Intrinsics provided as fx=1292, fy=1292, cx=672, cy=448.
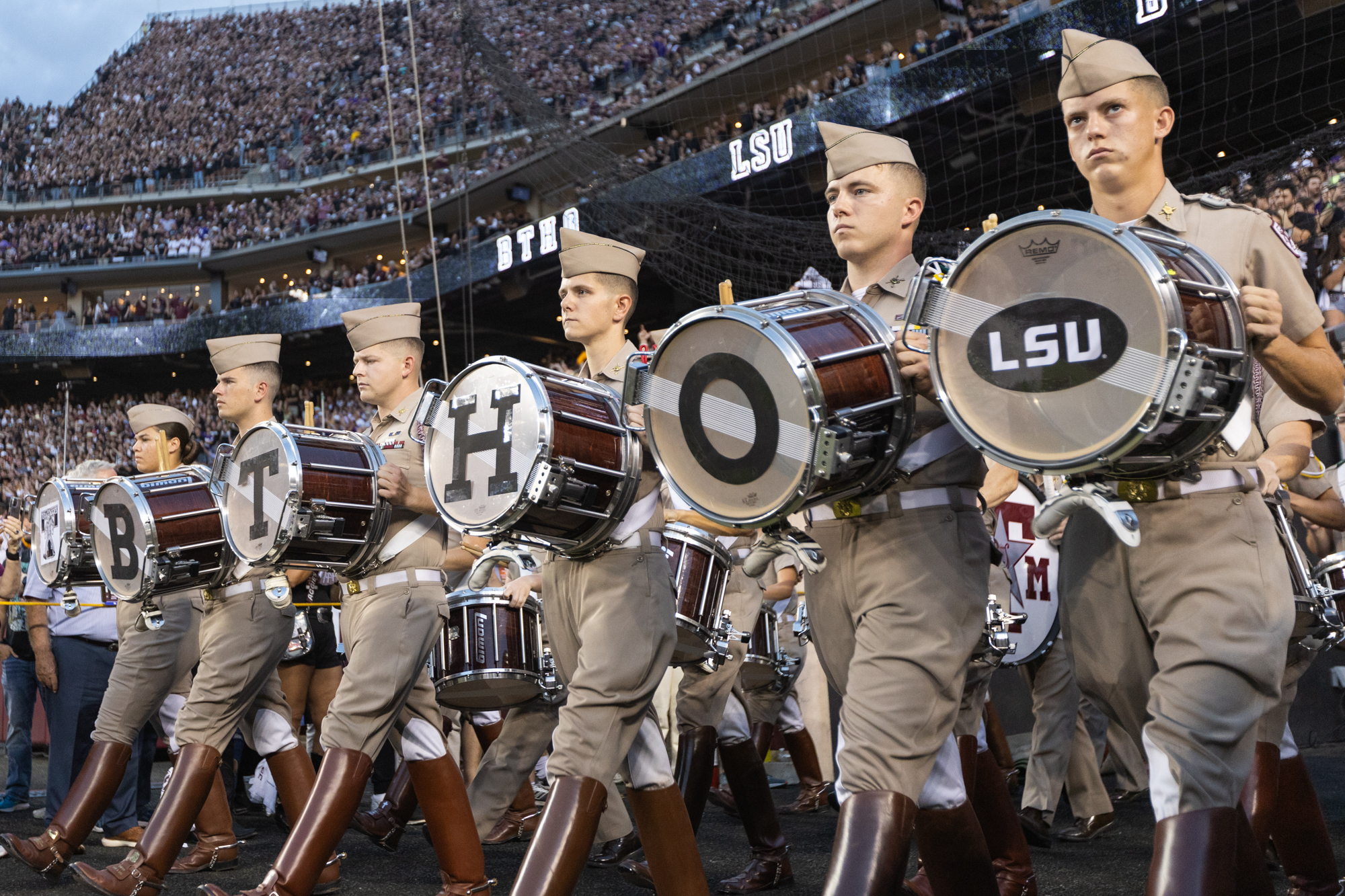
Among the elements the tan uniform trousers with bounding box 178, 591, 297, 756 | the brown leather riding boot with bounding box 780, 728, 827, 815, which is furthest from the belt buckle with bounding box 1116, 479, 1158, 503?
the brown leather riding boot with bounding box 780, 728, 827, 815

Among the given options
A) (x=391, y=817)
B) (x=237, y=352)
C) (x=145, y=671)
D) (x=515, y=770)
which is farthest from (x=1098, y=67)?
(x=391, y=817)

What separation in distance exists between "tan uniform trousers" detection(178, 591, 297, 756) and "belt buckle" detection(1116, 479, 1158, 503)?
3.26 m

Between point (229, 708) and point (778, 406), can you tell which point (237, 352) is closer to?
point (229, 708)

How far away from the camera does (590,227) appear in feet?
66.9

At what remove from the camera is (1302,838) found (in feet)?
11.5

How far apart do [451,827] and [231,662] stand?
1079mm

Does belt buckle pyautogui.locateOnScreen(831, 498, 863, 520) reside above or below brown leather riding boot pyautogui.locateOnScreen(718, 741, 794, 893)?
above

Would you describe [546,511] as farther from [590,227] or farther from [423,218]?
[423,218]

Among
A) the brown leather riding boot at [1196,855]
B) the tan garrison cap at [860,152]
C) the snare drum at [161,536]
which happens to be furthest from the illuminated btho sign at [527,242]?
the brown leather riding boot at [1196,855]

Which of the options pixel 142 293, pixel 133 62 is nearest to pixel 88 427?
pixel 142 293

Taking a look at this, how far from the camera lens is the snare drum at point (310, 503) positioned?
162 inches

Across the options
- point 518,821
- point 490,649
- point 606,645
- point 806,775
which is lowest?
point 806,775

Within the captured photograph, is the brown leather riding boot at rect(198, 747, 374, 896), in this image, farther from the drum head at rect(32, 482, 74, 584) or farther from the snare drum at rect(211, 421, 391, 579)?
the drum head at rect(32, 482, 74, 584)

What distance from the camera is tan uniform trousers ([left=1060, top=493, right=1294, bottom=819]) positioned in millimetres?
2322
